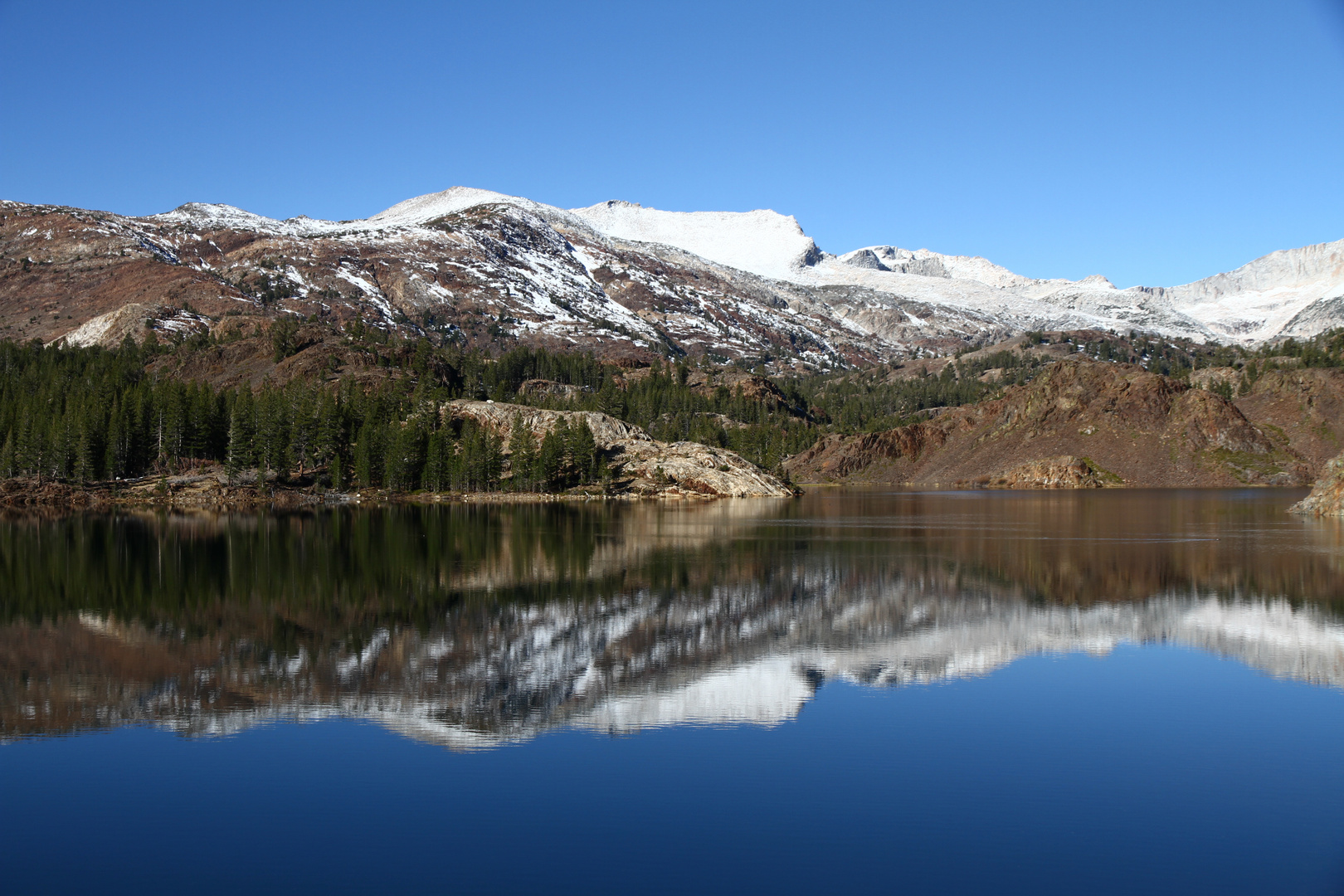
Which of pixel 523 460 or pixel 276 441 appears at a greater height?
pixel 276 441

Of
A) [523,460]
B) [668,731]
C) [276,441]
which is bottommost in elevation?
[668,731]

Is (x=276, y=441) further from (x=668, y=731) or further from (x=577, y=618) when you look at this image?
(x=668, y=731)

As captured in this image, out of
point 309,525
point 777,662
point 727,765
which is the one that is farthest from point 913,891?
point 309,525

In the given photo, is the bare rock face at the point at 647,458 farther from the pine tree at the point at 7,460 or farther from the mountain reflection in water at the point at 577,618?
the mountain reflection in water at the point at 577,618

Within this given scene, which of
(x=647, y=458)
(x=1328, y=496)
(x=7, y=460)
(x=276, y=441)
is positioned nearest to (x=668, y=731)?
(x=1328, y=496)

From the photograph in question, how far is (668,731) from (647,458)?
14440cm

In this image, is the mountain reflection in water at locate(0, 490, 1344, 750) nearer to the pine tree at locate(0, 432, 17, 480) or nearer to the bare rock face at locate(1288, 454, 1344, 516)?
the bare rock face at locate(1288, 454, 1344, 516)

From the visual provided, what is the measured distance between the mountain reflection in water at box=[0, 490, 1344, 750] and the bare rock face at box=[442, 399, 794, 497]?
78.9 metres

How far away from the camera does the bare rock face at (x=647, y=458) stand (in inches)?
6506

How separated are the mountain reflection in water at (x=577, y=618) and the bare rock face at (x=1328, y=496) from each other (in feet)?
100

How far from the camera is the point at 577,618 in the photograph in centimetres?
4134

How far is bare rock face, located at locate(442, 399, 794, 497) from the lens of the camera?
165 metres

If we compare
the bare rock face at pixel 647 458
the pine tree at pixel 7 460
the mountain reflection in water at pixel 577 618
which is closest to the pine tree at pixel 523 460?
the bare rock face at pixel 647 458

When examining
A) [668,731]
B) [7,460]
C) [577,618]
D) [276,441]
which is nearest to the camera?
[668,731]
